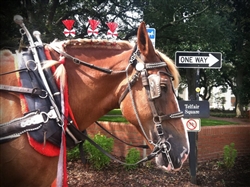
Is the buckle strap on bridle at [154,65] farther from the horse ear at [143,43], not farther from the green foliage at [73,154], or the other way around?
the green foliage at [73,154]

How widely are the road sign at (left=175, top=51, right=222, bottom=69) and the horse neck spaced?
263 cm

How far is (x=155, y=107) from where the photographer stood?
1.93m

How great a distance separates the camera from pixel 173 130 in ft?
6.47

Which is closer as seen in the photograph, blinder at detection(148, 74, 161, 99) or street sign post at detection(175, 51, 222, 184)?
blinder at detection(148, 74, 161, 99)

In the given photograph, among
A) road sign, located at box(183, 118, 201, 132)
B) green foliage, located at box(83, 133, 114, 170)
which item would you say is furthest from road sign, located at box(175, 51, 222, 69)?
green foliage, located at box(83, 133, 114, 170)

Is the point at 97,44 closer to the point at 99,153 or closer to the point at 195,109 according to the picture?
the point at 195,109

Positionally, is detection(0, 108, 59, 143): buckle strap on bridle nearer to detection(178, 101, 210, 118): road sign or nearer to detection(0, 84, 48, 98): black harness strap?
detection(0, 84, 48, 98): black harness strap

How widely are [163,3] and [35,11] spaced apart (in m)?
4.75

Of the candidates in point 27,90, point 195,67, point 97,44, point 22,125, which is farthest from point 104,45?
point 195,67

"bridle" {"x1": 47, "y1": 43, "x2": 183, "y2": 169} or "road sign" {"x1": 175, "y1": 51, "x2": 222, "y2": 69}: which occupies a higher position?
"road sign" {"x1": 175, "y1": 51, "x2": 222, "y2": 69}

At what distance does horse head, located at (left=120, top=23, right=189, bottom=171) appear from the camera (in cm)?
193

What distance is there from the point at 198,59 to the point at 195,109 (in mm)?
863

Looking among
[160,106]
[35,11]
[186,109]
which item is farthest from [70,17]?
[160,106]

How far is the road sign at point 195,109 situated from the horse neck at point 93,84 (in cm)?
283
